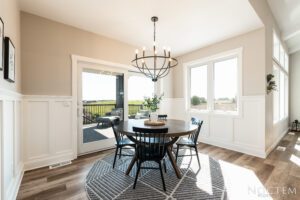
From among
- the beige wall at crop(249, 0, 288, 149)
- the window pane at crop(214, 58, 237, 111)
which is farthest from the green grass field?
the beige wall at crop(249, 0, 288, 149)

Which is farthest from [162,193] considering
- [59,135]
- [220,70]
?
[220,70]

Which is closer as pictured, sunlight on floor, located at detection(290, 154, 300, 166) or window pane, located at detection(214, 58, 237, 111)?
sunlight on floor, located at detection(290, 154, 300, 166)

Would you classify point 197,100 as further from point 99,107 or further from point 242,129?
point 99,107

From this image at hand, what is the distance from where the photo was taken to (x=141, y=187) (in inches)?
80.7

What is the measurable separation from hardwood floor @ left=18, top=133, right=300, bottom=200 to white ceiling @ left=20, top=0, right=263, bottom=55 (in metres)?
2.63

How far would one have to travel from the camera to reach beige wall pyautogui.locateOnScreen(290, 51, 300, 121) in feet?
19.1

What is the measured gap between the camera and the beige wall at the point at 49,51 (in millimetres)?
2623

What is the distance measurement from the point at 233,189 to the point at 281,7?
3938 millimetres

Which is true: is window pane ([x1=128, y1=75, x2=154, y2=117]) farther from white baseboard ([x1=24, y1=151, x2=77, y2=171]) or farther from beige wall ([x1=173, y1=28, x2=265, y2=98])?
beige wall ([x1=173, y1=28, x2=265, y2=98])

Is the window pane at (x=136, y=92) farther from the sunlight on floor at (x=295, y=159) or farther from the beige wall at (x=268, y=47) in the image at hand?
the sunlight on floor at (x=295, y=159)

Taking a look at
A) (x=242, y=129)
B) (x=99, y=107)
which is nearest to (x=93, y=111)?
(x=99, y=107)

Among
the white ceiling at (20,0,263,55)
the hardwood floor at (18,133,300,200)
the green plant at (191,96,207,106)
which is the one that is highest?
the white ceiling at (20,0,263,55)

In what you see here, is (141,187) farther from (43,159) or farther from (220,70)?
(220,70)

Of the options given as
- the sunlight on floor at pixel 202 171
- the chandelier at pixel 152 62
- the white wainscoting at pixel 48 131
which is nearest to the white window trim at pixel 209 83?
the chandelier at pixel 152 62
